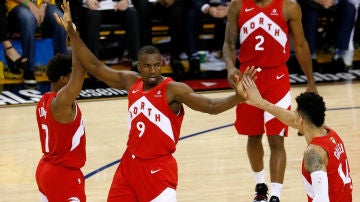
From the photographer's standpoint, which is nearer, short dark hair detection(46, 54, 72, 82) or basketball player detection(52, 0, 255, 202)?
basketball player detection(52, 0, 255, 202)

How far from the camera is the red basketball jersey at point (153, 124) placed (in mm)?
6719

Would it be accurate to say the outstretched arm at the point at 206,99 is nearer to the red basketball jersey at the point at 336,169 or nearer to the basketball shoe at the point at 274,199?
the red basketball jersey at the point at 336,169

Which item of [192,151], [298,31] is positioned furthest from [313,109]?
[192,151]

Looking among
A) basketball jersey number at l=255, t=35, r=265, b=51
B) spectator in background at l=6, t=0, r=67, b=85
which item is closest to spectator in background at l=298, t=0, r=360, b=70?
spectator in background at l=6, t=0, r=67, b=85

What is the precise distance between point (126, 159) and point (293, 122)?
1374 millimetres

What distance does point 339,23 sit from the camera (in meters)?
15.1

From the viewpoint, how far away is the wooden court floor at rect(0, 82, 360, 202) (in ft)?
29.8

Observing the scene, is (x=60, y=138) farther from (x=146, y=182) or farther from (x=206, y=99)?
(x=206, y=99)

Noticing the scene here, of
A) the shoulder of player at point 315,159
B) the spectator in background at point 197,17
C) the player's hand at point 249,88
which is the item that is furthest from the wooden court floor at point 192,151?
the shoulder of player at point 315,159

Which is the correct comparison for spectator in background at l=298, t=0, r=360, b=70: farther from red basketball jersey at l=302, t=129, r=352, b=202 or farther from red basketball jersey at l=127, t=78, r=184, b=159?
red basketball jersey at l=302, t=129, r=352, b=202

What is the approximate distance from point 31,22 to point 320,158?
870 cm

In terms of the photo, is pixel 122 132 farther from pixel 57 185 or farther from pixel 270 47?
pixel 57 185

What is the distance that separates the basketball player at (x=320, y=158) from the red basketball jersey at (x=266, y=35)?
219 centimetres

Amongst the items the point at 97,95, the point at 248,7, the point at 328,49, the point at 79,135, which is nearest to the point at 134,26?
the point at 97,95
